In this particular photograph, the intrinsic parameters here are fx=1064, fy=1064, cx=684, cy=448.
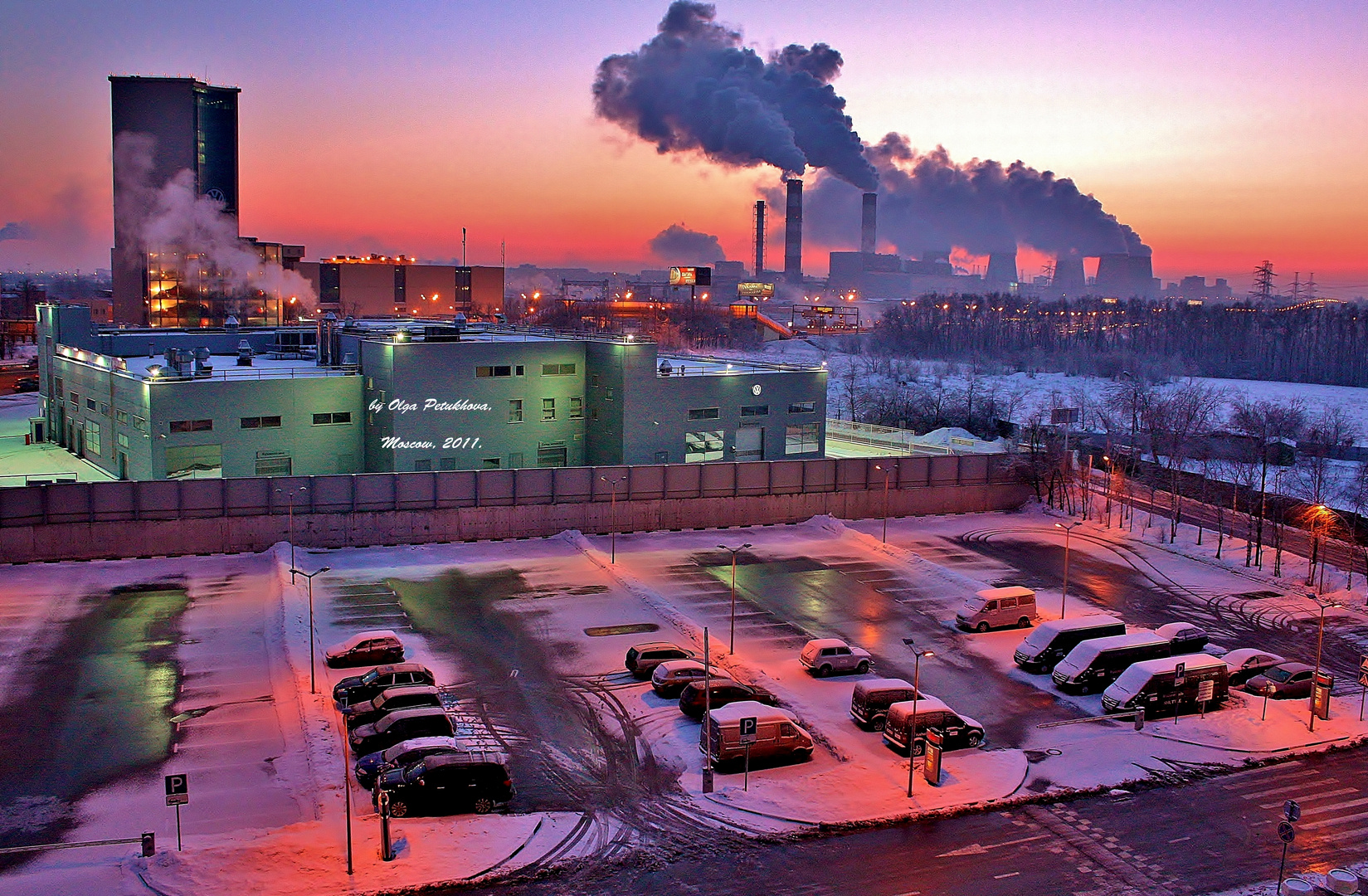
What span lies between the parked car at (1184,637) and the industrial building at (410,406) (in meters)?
23.8

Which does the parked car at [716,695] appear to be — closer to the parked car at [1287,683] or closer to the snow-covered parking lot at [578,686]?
the snow-covered parking lot at [578,686]

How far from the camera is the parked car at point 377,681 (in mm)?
22578

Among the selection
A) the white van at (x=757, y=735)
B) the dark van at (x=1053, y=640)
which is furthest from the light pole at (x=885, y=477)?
the white van at (x=757, y=735)

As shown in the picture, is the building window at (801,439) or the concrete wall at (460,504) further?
the building window at (801,439)

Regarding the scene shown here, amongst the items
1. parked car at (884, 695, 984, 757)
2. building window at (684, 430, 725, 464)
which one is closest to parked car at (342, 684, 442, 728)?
parked car at (884, 695, 984, 757)

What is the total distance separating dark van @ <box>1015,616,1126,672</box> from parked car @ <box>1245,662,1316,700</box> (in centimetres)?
336

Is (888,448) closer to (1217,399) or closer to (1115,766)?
(1115,766)

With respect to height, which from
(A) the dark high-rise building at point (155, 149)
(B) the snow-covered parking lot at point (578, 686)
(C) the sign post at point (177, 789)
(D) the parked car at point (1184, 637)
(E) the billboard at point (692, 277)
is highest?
(A) the dark high-rise building at point (155, 149)

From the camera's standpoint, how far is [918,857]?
17281 millimetres

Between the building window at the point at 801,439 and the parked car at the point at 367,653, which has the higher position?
the building window at the point at 801,439

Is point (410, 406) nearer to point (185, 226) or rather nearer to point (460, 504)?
point (460, 504)

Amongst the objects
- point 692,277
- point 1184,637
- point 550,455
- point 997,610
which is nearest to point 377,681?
point 997,610

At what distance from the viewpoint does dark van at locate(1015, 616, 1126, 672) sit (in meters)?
26.2

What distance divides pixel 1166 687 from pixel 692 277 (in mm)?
81893
